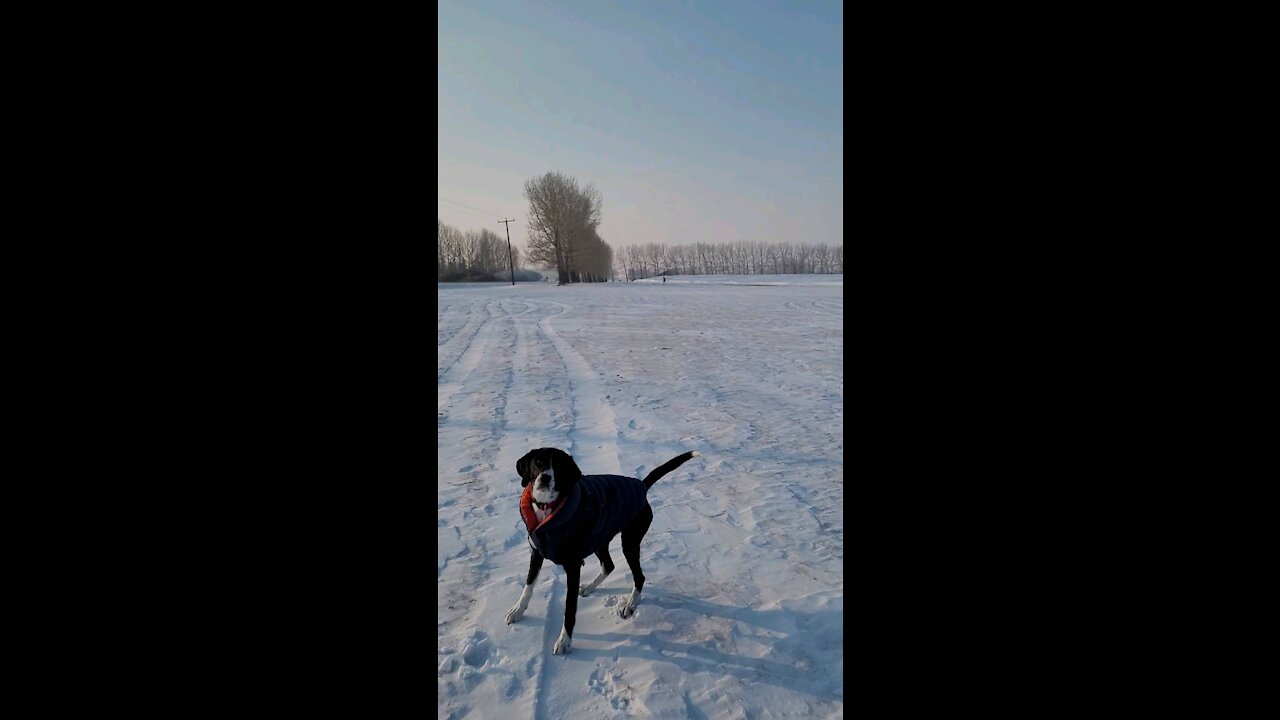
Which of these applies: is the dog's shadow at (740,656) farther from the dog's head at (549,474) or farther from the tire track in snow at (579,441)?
the dog's head at (549,474)

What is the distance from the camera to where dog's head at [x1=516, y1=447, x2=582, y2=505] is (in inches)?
109

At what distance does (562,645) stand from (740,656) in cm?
86

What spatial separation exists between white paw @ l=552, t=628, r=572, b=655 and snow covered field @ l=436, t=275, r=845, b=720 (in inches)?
1.3

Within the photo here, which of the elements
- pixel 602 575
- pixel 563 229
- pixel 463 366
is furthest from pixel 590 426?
pixel 563 229

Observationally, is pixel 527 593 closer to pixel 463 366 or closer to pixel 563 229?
pixel 463 366

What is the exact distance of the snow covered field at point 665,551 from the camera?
257 centimetres

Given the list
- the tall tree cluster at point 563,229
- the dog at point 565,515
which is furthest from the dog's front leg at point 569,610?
the tall tree cluster at point 563,229

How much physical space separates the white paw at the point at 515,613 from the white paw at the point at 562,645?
0.31 metres

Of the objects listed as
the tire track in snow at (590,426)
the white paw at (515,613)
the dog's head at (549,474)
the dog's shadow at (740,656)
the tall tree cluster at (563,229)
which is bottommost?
the dog's shadow at (740,656)
